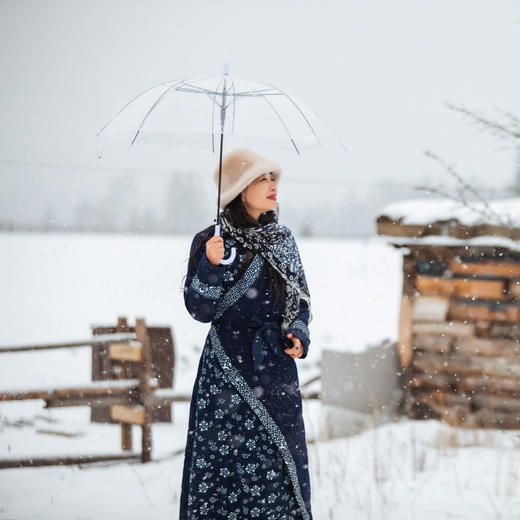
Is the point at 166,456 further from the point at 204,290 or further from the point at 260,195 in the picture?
the point at 260,195

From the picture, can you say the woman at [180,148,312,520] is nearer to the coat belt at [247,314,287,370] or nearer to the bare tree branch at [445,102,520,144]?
the coat belt at [247,314,287,370]

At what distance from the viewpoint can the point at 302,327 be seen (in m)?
2.44

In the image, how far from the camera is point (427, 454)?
182 inches

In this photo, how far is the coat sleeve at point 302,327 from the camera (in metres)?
2.41

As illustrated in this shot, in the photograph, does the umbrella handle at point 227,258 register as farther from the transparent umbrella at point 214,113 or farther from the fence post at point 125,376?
the fence post at point 125,376

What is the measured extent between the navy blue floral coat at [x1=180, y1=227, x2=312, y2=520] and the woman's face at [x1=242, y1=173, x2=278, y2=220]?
19 cm

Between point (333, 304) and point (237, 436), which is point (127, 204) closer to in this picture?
point (333, 304)

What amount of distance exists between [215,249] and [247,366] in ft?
1.78

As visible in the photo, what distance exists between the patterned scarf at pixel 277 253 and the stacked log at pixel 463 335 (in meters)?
4.27

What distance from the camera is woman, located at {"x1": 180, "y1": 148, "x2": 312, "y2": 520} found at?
237 cm

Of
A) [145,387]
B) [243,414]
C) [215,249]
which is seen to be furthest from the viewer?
[145,387]

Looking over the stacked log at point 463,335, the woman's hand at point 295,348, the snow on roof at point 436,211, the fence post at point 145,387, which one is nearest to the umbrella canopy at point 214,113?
the woman's hand at point 295,348

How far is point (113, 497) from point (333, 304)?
43.9 ft

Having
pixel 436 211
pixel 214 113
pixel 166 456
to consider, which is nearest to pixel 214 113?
pixel 214 113
